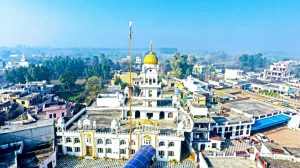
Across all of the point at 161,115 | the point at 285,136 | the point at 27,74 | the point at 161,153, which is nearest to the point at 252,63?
the point at 285,136

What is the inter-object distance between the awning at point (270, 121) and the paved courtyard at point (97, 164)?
21.0 m

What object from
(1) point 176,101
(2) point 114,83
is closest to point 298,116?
(1) point 176,101

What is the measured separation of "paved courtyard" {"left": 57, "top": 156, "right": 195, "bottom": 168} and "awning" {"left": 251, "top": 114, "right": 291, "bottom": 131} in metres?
21.0

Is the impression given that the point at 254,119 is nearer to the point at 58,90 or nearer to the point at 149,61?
the point at 149,61

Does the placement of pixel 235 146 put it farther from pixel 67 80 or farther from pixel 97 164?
pixel 67 80

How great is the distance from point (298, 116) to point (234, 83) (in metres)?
45.2

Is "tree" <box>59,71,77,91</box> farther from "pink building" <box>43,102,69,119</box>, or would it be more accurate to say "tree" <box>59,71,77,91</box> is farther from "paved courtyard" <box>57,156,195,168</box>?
"paved courtyard" <box>57,156,195,168</box>

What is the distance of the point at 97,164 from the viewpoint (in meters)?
33.2

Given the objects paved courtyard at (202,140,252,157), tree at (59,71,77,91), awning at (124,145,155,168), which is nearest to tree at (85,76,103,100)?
tree at (59,71,77,91)

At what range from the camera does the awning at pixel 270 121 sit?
47.9 meters

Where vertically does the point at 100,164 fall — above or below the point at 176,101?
below

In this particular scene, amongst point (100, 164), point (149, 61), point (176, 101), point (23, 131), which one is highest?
point (149, 61)

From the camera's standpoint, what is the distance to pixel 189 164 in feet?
110

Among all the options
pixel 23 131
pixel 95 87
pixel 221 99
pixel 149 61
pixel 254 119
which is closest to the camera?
pixel 23 131
